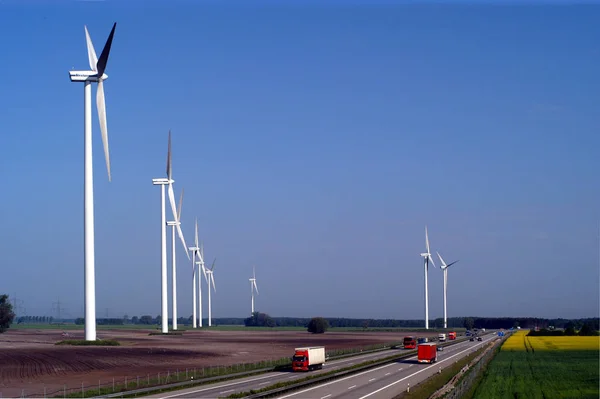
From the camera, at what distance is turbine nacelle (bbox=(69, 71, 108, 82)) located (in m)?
103

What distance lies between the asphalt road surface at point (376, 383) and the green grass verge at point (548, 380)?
24.6ft

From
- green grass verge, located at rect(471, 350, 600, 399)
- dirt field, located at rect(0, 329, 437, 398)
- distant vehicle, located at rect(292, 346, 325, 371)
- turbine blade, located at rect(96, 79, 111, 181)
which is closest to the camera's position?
green grass verge, located at rect(471, 350, 600, 399)

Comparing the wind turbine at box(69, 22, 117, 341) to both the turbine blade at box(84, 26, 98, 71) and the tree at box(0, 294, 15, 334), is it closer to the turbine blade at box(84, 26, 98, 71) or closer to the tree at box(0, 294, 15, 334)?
the turbine blade at box(84, 26, 98, 71)

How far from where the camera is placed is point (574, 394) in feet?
134

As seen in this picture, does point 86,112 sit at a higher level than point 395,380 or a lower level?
higher

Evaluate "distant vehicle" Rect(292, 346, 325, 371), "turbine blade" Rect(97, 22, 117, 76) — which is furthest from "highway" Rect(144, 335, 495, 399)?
"turbine blade" Rect(97, 22, 117, 76)

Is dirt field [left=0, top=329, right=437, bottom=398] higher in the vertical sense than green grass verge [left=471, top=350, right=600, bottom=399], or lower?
lower

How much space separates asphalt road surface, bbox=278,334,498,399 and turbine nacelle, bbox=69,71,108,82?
52.0 metres

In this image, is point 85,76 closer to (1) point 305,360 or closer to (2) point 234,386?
(1) point 305,360

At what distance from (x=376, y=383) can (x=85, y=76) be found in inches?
2316

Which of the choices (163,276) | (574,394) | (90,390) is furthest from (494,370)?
(163,276)

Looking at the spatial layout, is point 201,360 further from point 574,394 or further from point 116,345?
point 574,394

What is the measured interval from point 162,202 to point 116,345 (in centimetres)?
4678

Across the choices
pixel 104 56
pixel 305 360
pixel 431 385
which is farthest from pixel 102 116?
pixel 431 385
